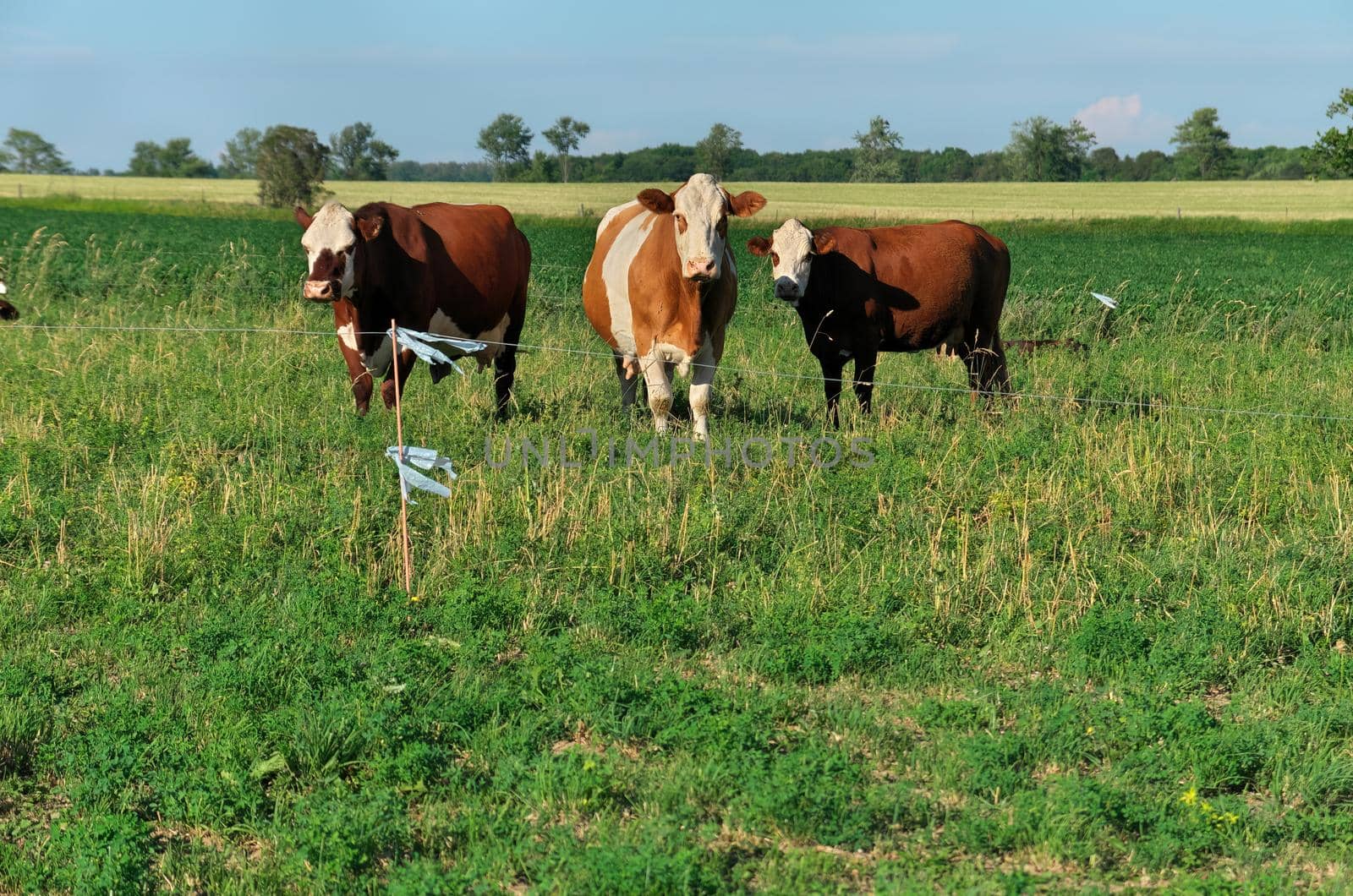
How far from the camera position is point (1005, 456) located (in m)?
8.45

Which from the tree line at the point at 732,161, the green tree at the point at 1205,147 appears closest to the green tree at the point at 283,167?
the tree line at the point at 732,161

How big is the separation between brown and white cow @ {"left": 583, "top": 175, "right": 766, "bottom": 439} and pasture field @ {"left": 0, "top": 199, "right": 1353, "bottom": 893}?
0.50 m

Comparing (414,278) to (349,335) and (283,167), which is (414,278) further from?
(283,167)

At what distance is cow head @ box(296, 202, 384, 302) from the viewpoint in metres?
8.48

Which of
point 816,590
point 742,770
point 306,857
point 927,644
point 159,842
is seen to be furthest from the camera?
point 816,590

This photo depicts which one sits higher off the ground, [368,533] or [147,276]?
[147,276]

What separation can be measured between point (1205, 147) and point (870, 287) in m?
111

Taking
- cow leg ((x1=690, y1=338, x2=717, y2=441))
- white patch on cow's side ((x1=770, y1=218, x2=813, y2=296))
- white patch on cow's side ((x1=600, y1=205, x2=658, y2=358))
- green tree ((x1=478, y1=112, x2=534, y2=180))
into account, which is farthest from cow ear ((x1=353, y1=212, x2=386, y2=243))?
green tree ((x1=478, y1=112, x2=534, y2=180))

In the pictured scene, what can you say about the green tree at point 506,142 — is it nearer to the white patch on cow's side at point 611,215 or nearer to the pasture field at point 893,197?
the pasture field at point 893,197

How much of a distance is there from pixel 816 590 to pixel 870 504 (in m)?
1.46

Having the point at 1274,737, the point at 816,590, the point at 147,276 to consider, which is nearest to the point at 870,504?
the point at 816,590

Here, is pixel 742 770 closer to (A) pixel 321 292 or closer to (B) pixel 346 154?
(A) pixel 321 292

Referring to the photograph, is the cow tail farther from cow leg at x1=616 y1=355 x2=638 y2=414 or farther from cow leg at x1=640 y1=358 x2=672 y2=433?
cow leg at x1=640 y1=358 x2=672 y2=433

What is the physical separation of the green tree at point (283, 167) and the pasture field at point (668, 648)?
4997 centimetres
